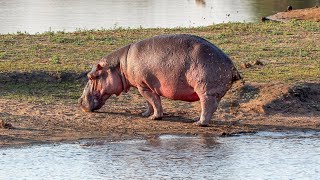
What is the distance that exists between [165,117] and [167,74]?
666 millimetres

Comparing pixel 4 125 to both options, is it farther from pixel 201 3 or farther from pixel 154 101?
pixel 201 3

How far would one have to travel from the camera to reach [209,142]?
965 cm

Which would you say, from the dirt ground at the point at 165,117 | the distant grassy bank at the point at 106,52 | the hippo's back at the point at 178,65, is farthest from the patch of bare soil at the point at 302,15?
the hippo's back at the point at 178,65

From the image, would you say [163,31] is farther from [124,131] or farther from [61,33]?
[124,131]

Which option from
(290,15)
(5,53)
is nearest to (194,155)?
(5,53)

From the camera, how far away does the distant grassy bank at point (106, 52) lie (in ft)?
39.8

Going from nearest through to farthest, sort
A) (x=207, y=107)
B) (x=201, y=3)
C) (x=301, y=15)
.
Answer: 1. (x=207, y=107)
2. (x=301, y=15)
3. (x=201, y=3)

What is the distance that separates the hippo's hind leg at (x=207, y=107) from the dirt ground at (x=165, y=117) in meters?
0.10

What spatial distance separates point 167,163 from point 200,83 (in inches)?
64.0

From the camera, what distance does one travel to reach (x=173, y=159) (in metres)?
8.90

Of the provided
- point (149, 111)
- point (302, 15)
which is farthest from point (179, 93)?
point (302, 15)

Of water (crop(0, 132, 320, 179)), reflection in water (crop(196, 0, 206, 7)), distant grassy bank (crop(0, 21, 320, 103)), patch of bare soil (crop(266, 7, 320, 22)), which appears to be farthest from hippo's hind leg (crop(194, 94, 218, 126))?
reflection in water (crop(196, 0, 206, 7))

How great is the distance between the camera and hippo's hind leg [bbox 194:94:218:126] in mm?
10109

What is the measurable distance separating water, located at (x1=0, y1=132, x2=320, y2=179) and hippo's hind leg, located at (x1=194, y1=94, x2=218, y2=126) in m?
0.42
